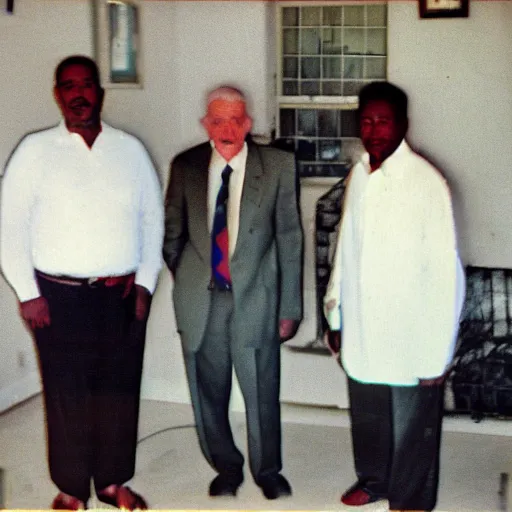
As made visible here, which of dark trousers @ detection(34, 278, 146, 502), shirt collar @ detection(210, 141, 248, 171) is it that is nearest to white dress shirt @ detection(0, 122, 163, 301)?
dark trousers @ detection(34, 278, 146, 502)

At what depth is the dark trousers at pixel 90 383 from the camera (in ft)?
9.21

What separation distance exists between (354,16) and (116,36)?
2.60 feet

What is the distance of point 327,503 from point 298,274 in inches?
31.8

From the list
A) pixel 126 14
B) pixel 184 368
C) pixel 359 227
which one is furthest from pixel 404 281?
pixel 126 14

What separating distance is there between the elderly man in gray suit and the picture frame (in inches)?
24.6

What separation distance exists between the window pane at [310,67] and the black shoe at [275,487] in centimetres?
138

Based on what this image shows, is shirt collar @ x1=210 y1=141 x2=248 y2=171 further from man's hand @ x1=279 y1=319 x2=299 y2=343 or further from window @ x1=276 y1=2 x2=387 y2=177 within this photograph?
man's hand @ x1=279 y1=319 x2=299 y2=343

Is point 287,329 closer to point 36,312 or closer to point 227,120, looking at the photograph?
point 227,120

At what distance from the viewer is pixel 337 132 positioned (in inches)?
105

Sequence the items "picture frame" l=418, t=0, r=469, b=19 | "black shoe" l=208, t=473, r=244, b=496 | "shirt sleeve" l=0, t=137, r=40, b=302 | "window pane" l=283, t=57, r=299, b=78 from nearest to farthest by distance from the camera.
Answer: "picture frame" l=418, t=0, r=469, b=19 < "window pane" l=283, t=57, r=299, b=78 < "shirt sleeve" l=0, t=137, r=40, b=302 < "black shoe" l=208, t=473, r=244, b=496

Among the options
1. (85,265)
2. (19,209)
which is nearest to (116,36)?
(19,209)

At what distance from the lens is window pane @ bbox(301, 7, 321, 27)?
8.59 feet

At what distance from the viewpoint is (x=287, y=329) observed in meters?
2.80

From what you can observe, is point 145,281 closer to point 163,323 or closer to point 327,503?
point 163,323
